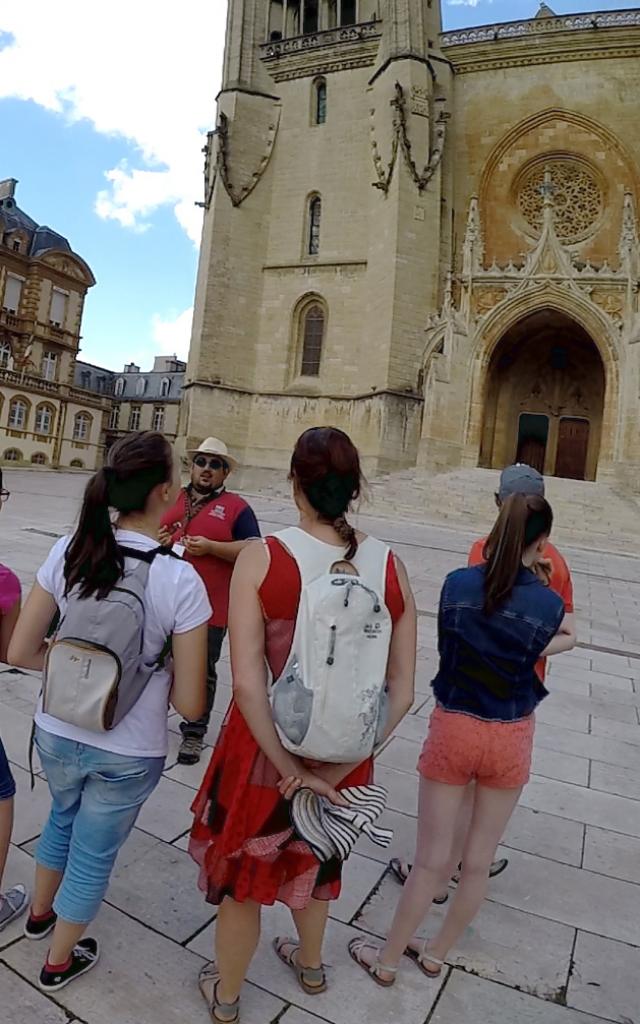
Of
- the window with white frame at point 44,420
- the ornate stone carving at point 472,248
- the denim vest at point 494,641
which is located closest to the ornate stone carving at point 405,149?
the ornate stone carving at point 472,248

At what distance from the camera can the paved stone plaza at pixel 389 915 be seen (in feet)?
5.99

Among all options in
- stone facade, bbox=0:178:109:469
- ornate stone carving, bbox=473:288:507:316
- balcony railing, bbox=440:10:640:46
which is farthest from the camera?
stone facade, bbox=0:178:109:469

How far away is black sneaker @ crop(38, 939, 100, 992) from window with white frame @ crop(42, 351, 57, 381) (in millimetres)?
39209

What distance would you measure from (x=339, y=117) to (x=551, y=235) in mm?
9722

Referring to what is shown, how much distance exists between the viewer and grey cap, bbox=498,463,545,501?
2053 millimetres

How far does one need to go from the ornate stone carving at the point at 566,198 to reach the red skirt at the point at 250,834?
25.6 m

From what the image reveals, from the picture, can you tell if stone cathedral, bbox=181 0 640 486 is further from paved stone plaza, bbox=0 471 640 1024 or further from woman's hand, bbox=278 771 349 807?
woman's hand, bbox=278 771 349 807

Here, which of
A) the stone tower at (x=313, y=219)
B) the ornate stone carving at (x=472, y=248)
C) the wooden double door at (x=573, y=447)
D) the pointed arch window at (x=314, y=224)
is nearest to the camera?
the ornate stone carving at (x=472, y=248)

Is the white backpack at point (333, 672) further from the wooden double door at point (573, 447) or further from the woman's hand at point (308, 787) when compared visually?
the wooden double door at point (573, 447)

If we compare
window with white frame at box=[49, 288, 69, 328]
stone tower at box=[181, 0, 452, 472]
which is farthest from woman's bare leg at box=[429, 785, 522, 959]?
window with white frame at box=[49, 288, 69, 328]

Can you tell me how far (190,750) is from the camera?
3.32m

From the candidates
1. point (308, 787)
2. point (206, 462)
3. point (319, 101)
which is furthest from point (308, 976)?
point (319, 101)

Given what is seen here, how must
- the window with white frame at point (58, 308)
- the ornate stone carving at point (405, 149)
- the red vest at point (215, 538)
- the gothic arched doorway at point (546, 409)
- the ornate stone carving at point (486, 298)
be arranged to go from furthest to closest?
the window with white frame at point (58, 308)
the gothic arched doorway at point (546, 409)
the ornate stone carving at point (405, 149)
the ornate stone carving at point (486, 298)
the red vest at point (215, 538)

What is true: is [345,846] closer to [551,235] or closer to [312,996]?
[312,996]
